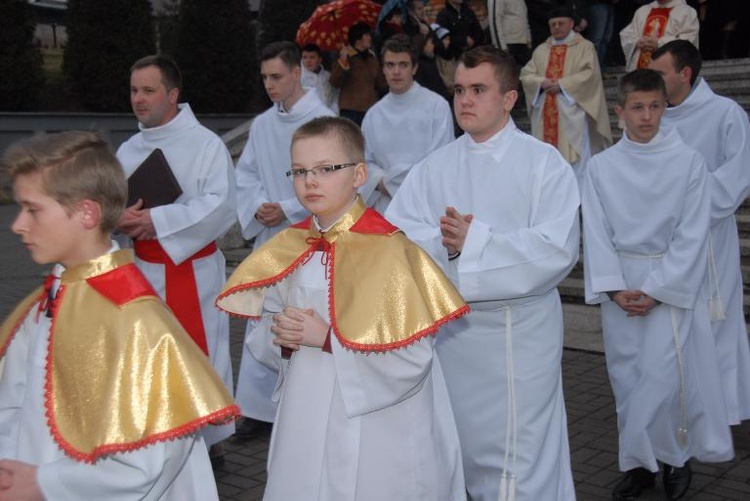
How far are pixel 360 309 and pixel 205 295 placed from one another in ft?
8.16

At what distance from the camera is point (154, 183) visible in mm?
5270

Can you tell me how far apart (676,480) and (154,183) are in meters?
3.13

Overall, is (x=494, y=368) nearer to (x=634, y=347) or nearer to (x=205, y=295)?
(x=634, y=347)

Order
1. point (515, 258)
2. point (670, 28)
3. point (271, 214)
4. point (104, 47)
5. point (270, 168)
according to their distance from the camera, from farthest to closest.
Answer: point (104, 47)
point (670, 28)
point (270, 168)
point (271, 214)
point (515, 258)

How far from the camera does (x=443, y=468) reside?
343cm

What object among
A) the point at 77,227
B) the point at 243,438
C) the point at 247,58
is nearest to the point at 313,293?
the point at 77,227

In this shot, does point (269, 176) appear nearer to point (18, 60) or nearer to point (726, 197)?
point (726, 197)

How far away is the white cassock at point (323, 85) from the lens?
11219 mm

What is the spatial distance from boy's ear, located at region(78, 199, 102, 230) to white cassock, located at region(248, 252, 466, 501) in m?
0.93

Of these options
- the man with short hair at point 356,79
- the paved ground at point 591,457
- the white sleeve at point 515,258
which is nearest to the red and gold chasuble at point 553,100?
the man with short hair at point 356,79

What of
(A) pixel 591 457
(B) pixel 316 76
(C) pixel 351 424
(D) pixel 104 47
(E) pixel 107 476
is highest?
(D) pixel 104 47

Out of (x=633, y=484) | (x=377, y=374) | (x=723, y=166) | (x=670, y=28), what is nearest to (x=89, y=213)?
(x=377, y=374)

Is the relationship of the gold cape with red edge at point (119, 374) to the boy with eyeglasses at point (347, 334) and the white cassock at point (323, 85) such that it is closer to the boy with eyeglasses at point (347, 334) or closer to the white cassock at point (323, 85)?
the boy with eyeglasses at point (347, 334)

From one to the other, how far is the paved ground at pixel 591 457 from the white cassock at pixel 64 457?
7.96 ft
